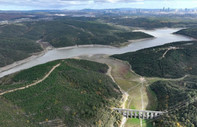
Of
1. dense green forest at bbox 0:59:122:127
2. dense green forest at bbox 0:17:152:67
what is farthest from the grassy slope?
dense green forest at bbox 0:17:152:67

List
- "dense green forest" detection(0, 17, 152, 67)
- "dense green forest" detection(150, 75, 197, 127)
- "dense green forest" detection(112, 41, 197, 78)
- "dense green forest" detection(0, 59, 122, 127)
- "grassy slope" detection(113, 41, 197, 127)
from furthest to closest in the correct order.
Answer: "dense green forest" detection(0, 17, 152, 67) → "dense green forest" detection(112, 41, 197, 78) → "grassy slope" detection(113, 41, 197, 127) → "dense green forest" detection(150, 75, 197, 127) → "dense green forest" detection(0, 59, 122, 127)

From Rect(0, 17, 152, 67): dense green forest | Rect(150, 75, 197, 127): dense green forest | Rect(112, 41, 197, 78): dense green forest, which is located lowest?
Rect(150, 75, 197, 127): dense green forest

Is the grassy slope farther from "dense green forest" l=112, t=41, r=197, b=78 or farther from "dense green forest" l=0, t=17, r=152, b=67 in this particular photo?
"dense green forest" l=0, t=17, r=152, b=67

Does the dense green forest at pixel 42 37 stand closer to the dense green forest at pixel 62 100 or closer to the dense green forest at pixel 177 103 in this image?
the dense green forest at pixel 62 100

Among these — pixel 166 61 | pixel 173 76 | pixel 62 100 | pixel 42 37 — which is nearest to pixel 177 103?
pixel 173 76

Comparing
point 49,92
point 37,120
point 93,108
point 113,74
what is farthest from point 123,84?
point 37,120

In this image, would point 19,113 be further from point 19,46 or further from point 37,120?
point 19,46

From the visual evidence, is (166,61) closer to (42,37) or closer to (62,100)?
(62,100)

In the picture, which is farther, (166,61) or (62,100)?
(166,61)
